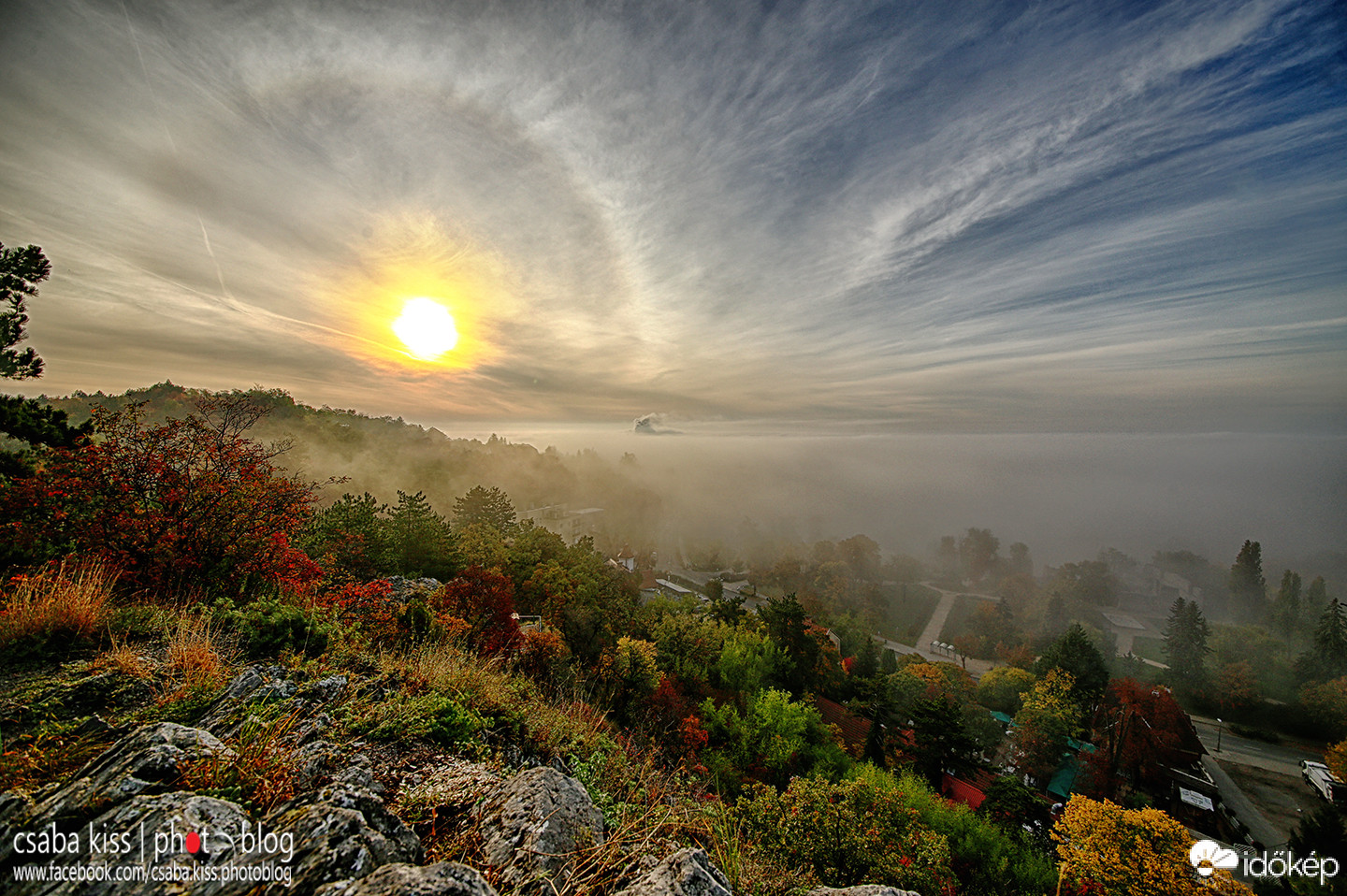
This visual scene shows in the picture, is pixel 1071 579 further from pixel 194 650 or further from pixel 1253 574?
pixel 194 650

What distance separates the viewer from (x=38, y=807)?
2553 millimetres

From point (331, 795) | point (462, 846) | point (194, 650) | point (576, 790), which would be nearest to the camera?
point (331, 795)

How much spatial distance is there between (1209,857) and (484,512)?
132 ft

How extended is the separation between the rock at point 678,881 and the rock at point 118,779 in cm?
328

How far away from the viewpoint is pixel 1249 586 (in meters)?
69.1

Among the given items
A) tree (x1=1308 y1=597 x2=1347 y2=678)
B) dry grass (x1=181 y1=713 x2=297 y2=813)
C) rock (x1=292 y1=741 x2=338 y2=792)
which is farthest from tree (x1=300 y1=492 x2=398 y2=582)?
tree (x1=1308 y1=597 x2=1347 y2=678)

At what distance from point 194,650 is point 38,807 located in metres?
3.11

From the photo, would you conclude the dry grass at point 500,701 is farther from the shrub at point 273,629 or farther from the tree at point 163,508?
the tree at point 163,508

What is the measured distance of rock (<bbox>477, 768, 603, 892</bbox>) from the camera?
10.7 ft

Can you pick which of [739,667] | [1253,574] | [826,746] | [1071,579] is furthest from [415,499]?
[1253,574]

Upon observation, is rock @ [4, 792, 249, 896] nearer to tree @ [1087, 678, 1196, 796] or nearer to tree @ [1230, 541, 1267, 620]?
tree @ [1087, 678, 1196, 796]

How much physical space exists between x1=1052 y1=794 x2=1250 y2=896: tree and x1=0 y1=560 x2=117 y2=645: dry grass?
73.6 feet

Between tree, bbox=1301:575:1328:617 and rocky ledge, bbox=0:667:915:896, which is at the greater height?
rocky ledge, bbox=0:667:915:896

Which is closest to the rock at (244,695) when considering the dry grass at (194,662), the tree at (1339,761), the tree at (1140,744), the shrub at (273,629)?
the dry grass at (194,662)
